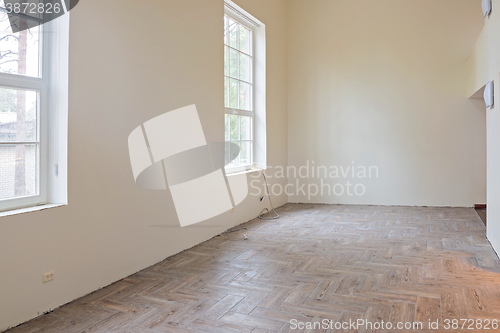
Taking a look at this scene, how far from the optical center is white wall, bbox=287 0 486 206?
6.63m

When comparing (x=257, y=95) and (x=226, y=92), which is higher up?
(x=257, y=95)

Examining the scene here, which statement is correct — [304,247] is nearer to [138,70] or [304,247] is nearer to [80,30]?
[138,70]

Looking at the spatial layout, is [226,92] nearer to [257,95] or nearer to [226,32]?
[226,32]

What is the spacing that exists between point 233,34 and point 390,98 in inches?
120

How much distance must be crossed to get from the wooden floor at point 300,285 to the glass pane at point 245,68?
8.34 feet

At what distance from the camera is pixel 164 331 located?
2.43m

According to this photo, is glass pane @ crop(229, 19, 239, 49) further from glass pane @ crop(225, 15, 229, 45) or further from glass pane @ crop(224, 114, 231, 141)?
glass pane @ crop(224, 114, 231, 141)

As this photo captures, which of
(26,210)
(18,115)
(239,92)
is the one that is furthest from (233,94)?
(26,210)

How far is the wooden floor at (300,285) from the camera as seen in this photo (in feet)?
8.45

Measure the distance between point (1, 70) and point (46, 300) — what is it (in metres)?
1.57

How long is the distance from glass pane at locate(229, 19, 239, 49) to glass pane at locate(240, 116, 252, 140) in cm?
111

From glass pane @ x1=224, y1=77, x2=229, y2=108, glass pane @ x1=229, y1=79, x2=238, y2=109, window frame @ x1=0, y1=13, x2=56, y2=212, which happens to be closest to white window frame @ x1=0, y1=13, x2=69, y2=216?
window frame @ x1=0, y1=13, x2=56, y2=212

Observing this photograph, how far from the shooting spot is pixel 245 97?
629 centimetres

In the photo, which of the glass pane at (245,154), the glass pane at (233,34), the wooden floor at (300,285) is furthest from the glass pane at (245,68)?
the wooden floor at (300,285)
